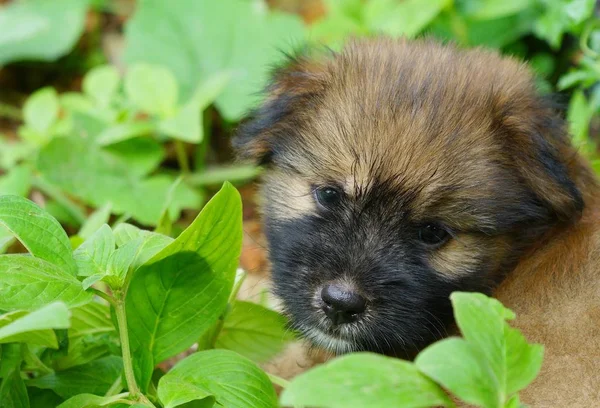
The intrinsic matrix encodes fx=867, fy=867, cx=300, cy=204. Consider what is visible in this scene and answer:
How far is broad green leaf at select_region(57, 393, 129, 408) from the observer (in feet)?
6.85

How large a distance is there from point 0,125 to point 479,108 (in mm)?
3538

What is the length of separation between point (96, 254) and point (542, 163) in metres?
1.29

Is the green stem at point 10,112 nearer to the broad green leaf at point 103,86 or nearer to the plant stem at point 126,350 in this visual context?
the broad green leaf at point 103,86

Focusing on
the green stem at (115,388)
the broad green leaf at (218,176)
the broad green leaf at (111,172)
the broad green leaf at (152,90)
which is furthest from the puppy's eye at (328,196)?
the broad green leaf at (218,176)

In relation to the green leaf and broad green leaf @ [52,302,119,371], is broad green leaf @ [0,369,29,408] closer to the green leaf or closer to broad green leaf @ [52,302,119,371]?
broad green leaf @ [52,302,119,371]

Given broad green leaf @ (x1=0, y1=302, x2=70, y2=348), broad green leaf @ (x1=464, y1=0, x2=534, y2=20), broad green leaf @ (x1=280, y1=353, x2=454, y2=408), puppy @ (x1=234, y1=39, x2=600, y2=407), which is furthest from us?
broad green leaf @ (x1=464, y1=0, x2=534, y2=20)

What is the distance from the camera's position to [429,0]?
4234 millimetres

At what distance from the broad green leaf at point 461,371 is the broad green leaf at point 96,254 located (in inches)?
34.0

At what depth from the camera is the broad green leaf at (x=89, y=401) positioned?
6.85ft

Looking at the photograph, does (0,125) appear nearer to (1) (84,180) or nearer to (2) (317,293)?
(1) (84,180)

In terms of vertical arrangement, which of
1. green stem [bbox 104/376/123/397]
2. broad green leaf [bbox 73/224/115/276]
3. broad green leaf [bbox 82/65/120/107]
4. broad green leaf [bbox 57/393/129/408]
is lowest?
broad green leaf [bbox 82/65/120/107]

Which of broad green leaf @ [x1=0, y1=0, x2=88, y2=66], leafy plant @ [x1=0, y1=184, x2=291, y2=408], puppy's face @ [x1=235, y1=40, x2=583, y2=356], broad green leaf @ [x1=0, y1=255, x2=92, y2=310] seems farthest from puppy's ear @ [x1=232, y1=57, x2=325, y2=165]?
broad green leaf @ [x1=0, y1=0, x2=88, y2=66]

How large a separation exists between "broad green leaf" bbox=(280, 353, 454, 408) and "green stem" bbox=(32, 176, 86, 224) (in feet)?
8.68

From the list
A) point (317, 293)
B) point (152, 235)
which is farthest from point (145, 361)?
point (317, 293)
